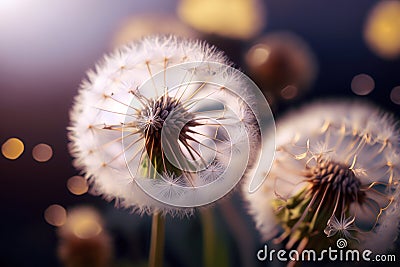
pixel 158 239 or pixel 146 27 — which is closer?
pixel 158 239

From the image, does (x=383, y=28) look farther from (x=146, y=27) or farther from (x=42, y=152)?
(x=42, y=152)

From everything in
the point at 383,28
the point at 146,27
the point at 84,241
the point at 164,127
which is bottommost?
the point at 84,241

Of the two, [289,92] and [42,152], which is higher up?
[289,92]

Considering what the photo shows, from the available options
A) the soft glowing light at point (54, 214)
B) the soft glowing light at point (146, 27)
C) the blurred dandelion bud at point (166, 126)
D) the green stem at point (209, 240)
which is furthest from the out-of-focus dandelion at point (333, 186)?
the soft glowing light at point (54, 214)

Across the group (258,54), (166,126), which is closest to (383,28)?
(258,54)
